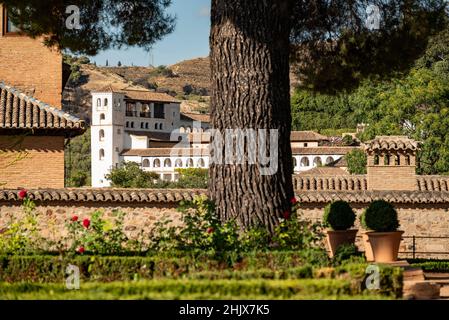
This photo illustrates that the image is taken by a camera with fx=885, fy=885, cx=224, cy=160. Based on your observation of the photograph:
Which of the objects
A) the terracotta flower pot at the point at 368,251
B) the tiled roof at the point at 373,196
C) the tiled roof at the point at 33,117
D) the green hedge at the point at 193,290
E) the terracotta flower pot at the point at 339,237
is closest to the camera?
the green hedge at the point at 193,290

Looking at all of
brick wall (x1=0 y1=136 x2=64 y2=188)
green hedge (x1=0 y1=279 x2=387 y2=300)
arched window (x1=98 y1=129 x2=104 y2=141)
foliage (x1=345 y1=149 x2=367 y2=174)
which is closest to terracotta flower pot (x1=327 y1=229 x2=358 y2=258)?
green hedge (x1=0 y1=279 x2=387 y2=300)

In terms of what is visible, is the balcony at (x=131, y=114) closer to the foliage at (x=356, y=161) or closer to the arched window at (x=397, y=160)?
the foliage at (x=356, y=161)

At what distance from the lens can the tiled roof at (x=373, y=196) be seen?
17906 millimetres

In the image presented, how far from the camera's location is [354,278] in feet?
22.0

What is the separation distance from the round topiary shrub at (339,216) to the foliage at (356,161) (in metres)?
47.2

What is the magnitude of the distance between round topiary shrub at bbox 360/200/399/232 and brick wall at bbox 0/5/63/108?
507 inches

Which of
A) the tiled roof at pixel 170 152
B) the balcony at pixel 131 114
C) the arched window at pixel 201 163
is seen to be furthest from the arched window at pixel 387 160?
the balcony at pixel 131 114

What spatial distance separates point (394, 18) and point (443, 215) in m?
7.15

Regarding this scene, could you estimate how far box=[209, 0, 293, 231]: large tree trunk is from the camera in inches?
348

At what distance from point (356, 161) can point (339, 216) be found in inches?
1978

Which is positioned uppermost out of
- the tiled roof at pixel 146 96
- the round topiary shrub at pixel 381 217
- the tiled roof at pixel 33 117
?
the tiled roof at pixel 146 96

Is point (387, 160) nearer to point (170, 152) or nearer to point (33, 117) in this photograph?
point (33, 117)
